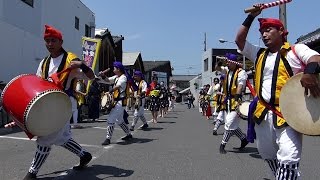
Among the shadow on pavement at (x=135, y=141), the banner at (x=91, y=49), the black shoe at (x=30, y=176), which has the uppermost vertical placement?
the banner at (x=91, y=49)

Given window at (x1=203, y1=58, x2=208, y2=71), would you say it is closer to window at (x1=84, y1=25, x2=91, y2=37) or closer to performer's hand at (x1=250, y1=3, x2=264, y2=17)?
window at (x1=84, y1=25, x2=91, y2=37)

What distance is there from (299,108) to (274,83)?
16.0 inches

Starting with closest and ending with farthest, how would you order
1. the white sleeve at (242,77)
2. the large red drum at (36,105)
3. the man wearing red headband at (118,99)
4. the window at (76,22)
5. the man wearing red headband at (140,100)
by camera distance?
1. the large red drum at (36,105)
2. the white sleeve at (242,77)
3. the man wearing red headband at (118,99)
4. the man wearing red headband at (140,100)
5. the window at (76,22)

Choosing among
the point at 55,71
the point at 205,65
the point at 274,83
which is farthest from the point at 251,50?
the point at 205,65

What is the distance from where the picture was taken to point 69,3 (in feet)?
80.8

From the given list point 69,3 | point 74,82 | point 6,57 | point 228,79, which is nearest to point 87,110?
point 6,57

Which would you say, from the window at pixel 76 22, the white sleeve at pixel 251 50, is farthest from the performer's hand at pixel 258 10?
the window at pixel 76 22

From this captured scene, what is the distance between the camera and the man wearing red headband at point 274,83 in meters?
4.11

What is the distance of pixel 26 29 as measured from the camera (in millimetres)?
18156

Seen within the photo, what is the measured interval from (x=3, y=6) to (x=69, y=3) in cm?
886

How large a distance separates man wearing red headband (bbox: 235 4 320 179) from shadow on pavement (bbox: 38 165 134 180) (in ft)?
8.50

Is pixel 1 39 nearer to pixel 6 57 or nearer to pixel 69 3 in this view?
pixel 6 57

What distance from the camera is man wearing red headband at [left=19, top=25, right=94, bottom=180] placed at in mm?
5812

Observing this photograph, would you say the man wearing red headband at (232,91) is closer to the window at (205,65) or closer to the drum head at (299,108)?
the drum head at (299,108)
